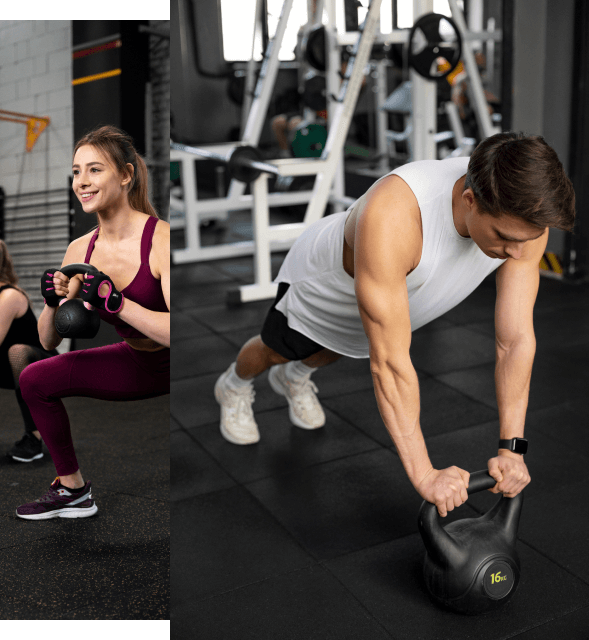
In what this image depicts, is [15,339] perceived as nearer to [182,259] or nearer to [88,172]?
[88,172]

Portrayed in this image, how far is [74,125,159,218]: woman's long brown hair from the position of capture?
1024 millimetres

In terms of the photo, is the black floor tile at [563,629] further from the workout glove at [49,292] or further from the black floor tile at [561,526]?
the workout glove at [49,292]

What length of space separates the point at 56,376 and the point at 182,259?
12.1 ft

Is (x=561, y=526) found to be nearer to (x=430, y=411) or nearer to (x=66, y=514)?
(x=430, y=411)

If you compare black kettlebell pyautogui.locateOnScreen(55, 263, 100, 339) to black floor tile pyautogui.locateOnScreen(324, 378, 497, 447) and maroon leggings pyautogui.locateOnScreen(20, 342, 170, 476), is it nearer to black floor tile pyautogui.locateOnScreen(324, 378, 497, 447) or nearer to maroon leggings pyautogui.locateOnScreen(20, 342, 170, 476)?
maroon leggings pyautogui.locateOnScreen(20, 342, 170, 476)

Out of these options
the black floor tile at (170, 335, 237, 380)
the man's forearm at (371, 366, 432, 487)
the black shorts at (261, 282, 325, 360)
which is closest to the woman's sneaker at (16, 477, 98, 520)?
the man's forearm at (371, 366, 432, 487)

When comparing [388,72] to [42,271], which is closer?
[42,271]

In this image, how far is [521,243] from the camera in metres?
1.24

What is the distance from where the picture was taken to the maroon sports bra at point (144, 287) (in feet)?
3.33

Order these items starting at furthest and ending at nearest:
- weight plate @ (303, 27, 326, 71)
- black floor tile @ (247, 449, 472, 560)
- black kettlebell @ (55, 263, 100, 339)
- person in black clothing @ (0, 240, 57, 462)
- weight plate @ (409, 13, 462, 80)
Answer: weight plate @ (303, 27, 326, 71), weight plate @ (409, 13, 462, 80), black floor tile @ (247, 449, 472, 560), person in black clothing @ (0, 240, 57, 462), black kettlebell @ (55, 263, 100, 339)

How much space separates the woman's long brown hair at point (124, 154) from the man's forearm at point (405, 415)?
56 centimetres

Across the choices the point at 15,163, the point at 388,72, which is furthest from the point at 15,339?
the point at 388,72

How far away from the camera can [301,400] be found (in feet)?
7.24

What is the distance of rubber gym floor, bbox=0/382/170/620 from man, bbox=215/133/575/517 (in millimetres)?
453
